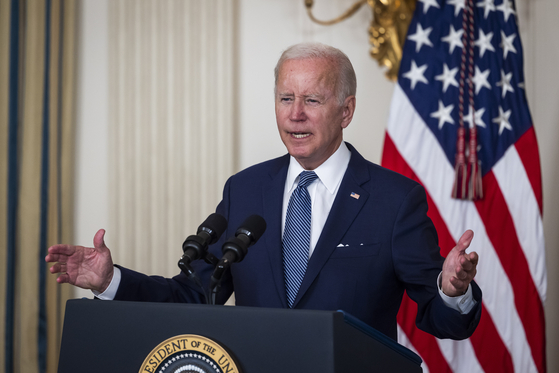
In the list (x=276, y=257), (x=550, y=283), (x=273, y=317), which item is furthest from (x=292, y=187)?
(x=550, y=283)

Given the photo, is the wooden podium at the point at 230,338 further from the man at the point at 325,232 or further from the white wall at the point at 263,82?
the white wall at the point at 263,82

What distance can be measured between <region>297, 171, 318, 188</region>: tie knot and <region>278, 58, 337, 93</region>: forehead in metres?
0.27

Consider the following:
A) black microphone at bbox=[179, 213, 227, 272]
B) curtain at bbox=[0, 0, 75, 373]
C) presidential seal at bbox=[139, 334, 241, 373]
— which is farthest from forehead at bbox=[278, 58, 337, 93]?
curtain at bbox=[0, 0, 75, 373]

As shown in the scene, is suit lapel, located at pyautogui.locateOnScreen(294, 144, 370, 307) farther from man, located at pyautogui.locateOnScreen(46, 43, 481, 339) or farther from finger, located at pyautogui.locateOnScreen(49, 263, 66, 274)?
finger, located at pyautogui.locateOnScreen(49, 263, 66, 274)

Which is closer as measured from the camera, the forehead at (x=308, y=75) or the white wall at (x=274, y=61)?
the forehead at (x=308, y=75)

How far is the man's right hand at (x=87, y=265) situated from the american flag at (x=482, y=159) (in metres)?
1.93

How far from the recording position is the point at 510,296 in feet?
9.20

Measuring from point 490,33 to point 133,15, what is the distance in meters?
2.16

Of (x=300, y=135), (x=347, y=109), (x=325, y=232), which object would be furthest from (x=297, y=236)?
(x=347, y=109)

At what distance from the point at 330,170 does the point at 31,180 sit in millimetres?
1999

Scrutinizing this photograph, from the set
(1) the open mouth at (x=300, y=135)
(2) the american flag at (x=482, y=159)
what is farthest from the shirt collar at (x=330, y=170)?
(2) the american flag at (x=482, y=159)

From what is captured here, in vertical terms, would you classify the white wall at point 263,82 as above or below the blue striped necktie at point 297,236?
above

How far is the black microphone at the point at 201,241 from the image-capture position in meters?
1.10

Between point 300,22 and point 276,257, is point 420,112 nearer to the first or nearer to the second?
point 300,22
